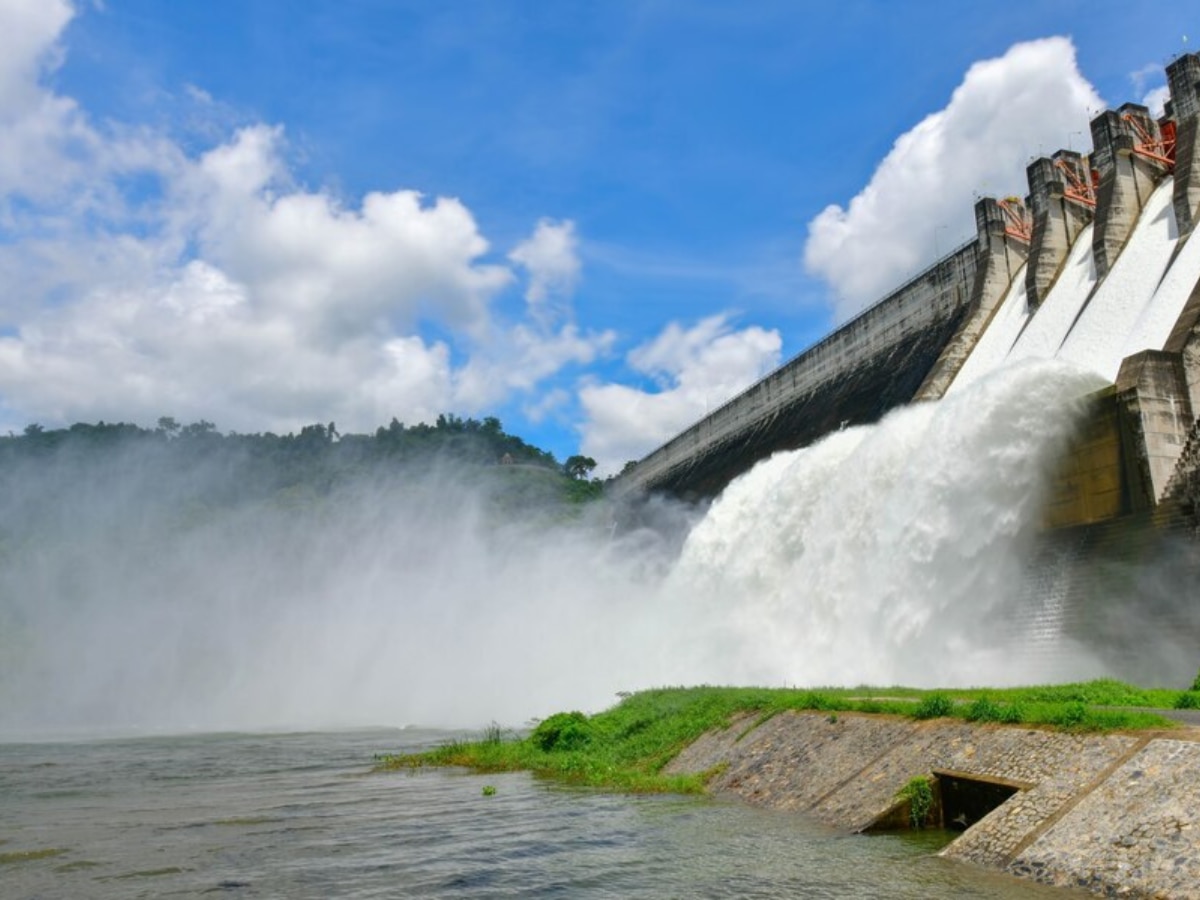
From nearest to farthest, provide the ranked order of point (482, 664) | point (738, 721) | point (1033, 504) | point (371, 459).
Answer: point (738, 721) < point (1033, 504) < point (482, 664) < point (371, 459)

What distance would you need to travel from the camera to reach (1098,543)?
53.3 ft

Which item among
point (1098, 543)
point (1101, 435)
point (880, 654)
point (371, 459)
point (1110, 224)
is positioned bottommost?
point (880, 654)

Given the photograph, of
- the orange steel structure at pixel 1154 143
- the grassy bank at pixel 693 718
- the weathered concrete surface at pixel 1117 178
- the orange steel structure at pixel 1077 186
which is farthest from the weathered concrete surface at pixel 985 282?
the grassy bank at pixel 693 718

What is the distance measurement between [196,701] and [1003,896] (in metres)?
44.3

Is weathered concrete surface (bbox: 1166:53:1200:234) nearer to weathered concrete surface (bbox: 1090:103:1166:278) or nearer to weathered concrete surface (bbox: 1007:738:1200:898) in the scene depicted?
weathered concrete surface (bbox: 1090:103:1166:278)

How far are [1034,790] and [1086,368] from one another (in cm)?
1380

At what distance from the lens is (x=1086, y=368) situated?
1888 centimetres

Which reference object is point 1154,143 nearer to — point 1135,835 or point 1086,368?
point 1086,368

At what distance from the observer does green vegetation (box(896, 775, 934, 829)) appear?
868cm

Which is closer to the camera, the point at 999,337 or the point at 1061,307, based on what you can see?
the point at 1061,307

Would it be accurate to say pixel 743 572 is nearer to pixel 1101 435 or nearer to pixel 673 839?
pixel 1101 435

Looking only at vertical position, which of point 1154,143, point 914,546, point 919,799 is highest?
point 1154,143

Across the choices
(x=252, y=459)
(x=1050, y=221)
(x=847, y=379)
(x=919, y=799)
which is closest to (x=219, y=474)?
(x=252, y=459)

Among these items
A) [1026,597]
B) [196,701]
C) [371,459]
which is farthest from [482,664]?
[371,459]
